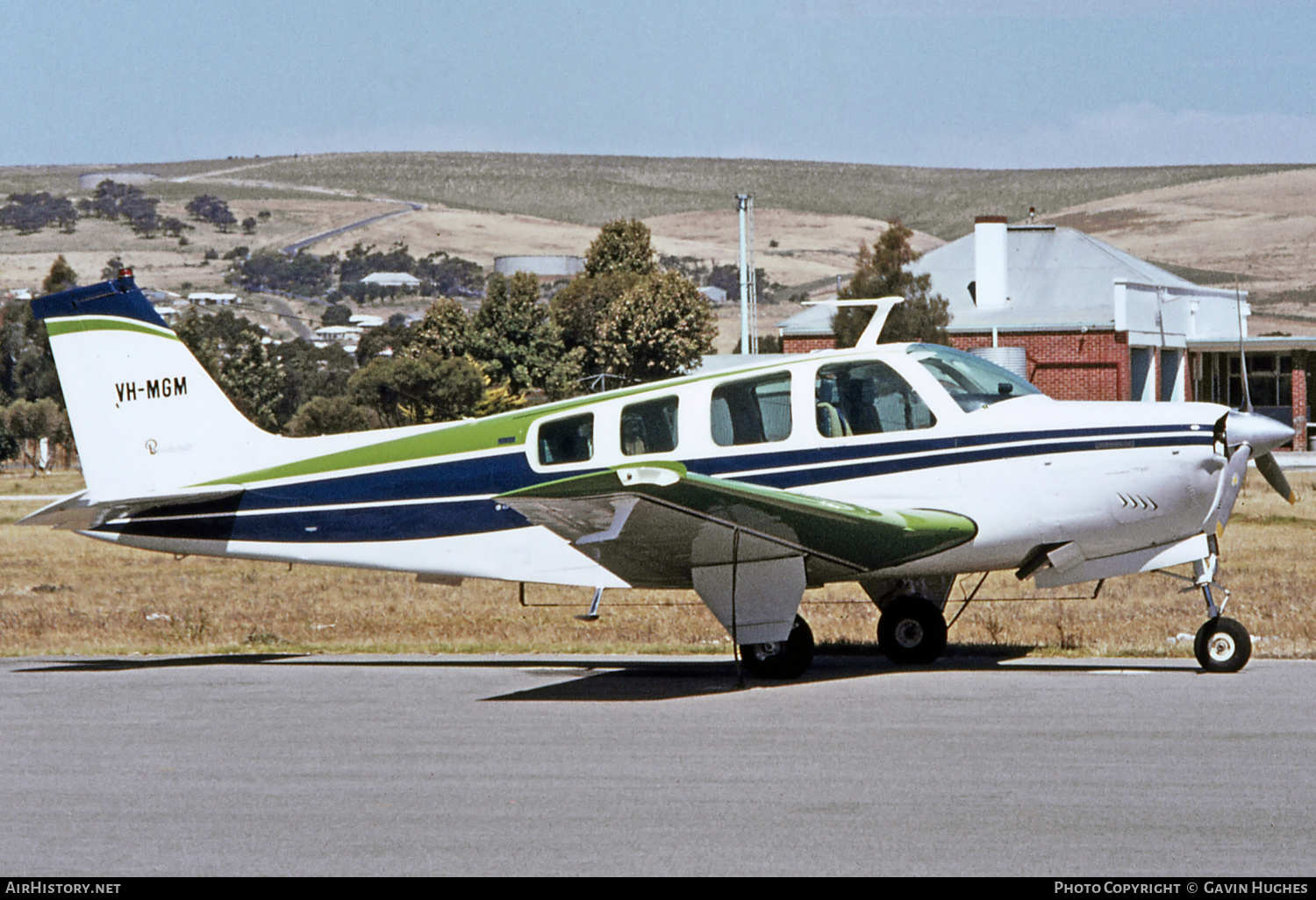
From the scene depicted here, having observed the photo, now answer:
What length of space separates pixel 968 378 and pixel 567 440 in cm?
309

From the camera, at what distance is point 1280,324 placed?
118125 millimetres

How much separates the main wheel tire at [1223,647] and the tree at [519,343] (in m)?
63.0

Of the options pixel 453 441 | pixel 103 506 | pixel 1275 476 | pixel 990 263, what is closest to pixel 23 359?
pixel 990 263

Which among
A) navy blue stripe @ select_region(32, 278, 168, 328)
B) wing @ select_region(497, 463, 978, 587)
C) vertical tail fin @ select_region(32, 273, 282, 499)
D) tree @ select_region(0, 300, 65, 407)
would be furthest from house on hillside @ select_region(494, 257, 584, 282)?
wing @ select_region(497, 463, 978, 587)

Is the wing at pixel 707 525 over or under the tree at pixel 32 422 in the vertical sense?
under

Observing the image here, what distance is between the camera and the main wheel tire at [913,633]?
12555mm

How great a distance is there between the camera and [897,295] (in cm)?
5547

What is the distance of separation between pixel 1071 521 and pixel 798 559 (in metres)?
2.01

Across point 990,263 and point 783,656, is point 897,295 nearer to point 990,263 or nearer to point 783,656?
point 990,263

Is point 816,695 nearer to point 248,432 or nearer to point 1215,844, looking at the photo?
point 1215,844

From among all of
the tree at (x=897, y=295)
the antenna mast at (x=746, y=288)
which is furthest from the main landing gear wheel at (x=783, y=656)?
the antenna mast at (x=746, y=288)

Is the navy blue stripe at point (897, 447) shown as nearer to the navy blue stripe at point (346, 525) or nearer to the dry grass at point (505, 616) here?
the navy blue stripe at point (346, 525)

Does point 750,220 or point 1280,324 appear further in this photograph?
point 1280,324
